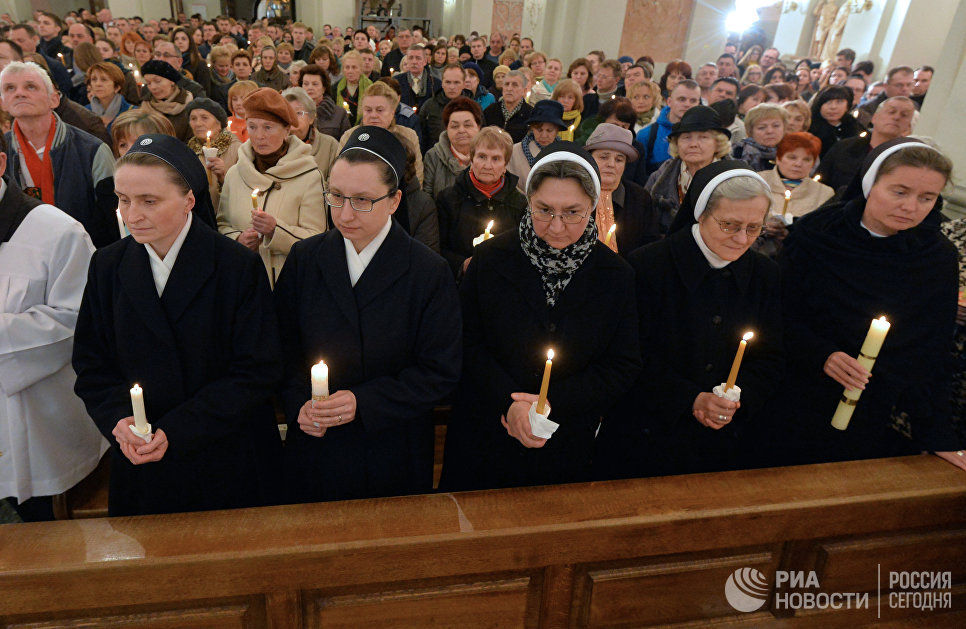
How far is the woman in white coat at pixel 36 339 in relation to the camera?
2037 millimetres

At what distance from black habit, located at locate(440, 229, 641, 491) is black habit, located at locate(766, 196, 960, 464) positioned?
2.81 feet

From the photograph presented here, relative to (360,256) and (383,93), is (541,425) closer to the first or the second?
(360,256)

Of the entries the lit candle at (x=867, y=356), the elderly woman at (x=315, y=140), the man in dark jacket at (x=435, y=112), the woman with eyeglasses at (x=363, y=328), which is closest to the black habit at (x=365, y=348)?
the woman with eyeglasses at (x=363, y=328)

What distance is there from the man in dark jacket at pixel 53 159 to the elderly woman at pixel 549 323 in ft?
7.58

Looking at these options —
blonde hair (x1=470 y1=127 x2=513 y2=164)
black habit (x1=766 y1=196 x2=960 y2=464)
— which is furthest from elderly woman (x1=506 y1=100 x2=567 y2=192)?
black habit (x1=766 y1=196 x2=960 y2=464)

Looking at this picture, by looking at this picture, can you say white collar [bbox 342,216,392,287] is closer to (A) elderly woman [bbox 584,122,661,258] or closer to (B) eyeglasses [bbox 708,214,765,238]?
(B) eyeglasses [bbox 708,214,765,238]

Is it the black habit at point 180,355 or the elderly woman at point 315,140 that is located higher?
the elderly woman at point 315,140

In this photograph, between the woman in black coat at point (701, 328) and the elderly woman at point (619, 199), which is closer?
the woman in black coat at point (701, 328)

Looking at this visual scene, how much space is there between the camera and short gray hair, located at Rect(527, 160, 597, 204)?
204cm

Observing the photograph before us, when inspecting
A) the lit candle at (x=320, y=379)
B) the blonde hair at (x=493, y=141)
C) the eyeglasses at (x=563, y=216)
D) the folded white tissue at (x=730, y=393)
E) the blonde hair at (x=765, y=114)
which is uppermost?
the blonde hair at (x=765, y=114)

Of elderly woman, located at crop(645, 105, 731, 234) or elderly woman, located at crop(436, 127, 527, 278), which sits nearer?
elderly woman, located at crop(436, 127, 527, 278)

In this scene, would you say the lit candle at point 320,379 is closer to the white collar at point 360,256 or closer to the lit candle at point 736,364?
the white collar at point 360,256

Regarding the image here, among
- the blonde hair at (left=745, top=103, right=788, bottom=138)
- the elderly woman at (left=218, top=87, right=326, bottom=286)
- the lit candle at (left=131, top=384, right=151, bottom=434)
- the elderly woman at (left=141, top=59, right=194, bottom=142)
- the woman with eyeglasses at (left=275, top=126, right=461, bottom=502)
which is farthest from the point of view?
the elderly woman at (left=141, top=59, right=194, bottom=142)

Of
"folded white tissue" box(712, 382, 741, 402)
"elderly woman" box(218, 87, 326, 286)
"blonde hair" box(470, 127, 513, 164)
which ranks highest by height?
"blonde hair" box(470, 127, 513, 164)
